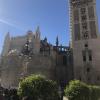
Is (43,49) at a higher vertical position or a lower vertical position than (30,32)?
lower

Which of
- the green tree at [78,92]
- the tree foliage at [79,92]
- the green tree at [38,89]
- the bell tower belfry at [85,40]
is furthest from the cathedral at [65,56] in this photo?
the green tree at [38,89]

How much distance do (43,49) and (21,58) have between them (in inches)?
318

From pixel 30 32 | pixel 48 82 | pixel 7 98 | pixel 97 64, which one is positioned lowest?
pixel 7 98

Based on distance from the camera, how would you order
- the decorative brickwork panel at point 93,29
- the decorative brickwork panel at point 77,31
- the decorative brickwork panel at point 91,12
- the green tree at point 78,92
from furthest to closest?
the decorative brickwork panel at point 91,12, the decorative brickwork panel at point 77,31, the decorative brickwork panel at point 93,29, the green tree at point 78,92

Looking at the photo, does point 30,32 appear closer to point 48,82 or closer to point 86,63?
point 86,63

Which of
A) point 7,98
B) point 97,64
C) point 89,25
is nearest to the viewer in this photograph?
point 7,98

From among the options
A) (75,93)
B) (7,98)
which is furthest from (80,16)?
(7,98)

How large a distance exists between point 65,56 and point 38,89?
30013 millimetres

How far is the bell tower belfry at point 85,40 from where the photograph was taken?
52.3 m

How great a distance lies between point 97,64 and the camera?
52500mm

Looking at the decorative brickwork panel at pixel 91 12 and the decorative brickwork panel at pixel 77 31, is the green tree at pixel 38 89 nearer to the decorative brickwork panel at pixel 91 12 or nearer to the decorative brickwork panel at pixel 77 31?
the decorative brickwork panel at pixel 77 31

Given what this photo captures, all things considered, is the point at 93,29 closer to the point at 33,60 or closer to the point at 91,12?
the point at 91,12

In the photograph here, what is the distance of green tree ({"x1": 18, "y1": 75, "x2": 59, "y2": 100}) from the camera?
30812 millimetres

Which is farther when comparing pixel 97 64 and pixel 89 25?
pixel 89 25
